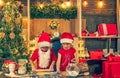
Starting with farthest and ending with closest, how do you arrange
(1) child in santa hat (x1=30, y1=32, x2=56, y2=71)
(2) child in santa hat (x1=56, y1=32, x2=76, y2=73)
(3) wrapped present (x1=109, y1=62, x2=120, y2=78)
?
(3) wrapped present (x1=109, y1=62, x2=120, y2=78) → (1) child in santa hat (x1=30, y1=32, x2=56, y2=71) → (2) child in santa hat (x1=56, y1=32, x2=76, y2=73)

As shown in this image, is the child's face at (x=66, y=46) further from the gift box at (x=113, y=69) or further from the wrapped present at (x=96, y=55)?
the wrapped present at (x=96, y=55)

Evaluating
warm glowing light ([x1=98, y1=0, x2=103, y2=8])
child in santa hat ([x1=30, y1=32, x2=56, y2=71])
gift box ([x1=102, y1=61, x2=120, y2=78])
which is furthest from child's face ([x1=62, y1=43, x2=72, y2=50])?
warm glowing light ([x1=98, y1=0, x2=103, y2=8])

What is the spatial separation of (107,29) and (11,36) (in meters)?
2.82

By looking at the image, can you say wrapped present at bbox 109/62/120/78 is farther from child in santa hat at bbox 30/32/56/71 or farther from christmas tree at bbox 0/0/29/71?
christmas tree at bbox 0/0/29/71

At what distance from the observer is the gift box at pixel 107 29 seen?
721 cm

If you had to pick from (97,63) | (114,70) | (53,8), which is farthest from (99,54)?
(53,8)

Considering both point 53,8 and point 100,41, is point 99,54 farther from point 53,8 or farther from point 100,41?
point 53,8

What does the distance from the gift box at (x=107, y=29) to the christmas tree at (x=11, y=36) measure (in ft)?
8.27

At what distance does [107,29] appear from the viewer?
285 inches

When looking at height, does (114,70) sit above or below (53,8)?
below

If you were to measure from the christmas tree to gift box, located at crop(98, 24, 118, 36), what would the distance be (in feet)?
8.27

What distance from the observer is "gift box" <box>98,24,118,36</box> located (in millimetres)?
7215

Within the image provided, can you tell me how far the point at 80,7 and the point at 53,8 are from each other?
620 mm

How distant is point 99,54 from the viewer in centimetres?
711
